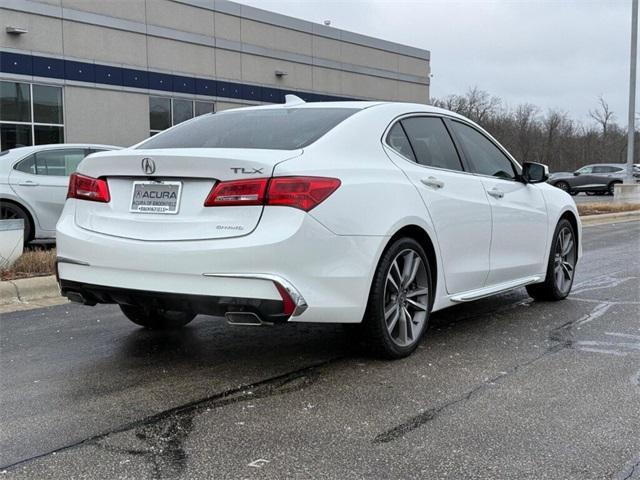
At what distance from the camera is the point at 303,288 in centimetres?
375

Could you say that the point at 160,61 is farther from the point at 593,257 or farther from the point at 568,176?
the point at 568,176

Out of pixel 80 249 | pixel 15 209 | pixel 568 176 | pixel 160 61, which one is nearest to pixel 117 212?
pixel 80 249

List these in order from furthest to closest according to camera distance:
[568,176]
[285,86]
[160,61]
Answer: [568,176]
[285,86]
[160,61]

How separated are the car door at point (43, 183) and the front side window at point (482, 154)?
590 centimetres

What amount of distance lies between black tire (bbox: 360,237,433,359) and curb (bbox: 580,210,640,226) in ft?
42.8

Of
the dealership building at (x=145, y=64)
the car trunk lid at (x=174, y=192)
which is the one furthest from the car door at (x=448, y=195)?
the dealership building at (x=145, y=64)

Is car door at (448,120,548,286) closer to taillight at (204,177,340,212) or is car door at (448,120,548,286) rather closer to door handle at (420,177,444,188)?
door handle at (420,177,444,188)

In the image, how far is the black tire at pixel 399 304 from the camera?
4.18m

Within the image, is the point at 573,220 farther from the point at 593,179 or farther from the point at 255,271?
the point at 593,179

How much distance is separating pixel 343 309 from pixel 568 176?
3540 cm

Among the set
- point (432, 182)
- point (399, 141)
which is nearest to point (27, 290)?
point (399, 141)

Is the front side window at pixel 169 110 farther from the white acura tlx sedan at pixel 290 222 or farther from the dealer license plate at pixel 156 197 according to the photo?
the dealer license plate at pixel 156 197

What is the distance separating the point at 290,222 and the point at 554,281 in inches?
140

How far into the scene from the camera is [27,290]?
646cm
